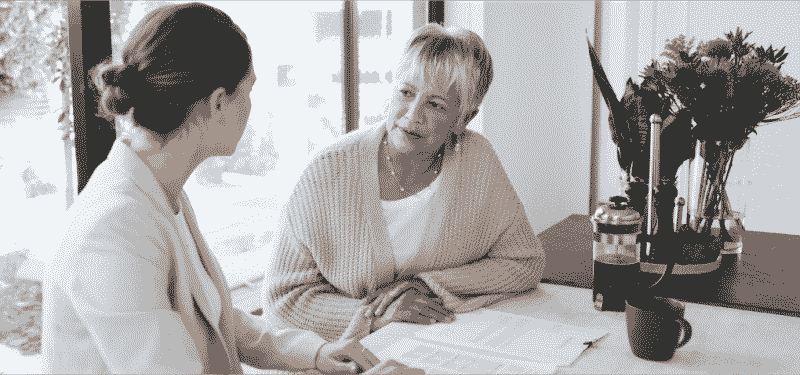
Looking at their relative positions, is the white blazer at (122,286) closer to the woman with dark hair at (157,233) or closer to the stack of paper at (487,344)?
the woman with dark hair at (157,233)

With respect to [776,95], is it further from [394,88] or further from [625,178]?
[394,88]

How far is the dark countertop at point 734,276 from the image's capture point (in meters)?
1.46

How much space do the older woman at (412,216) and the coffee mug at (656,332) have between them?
1.27ft

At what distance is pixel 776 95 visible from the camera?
160 centimetres

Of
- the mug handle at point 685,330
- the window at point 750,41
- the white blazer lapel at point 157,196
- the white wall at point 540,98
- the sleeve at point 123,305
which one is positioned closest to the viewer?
the sleeve at point 123,305

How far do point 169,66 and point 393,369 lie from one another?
21.9 inches

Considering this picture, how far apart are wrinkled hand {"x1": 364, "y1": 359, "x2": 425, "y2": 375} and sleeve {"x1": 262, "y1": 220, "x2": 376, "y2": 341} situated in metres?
0.44

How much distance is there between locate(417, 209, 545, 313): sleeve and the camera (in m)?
1.46

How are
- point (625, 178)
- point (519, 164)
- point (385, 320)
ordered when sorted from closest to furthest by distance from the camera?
point (385, 320) → point (625, 178) → point (519, 164)

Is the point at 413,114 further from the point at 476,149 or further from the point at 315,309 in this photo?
the point at 315,309

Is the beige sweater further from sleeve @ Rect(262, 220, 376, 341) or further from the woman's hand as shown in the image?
the woman's hand

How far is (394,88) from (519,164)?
2.46 meters

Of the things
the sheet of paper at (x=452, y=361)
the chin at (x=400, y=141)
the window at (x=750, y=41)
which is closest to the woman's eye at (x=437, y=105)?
the chin at (x=400, y=141)

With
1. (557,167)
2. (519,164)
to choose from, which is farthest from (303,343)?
(557,167)
